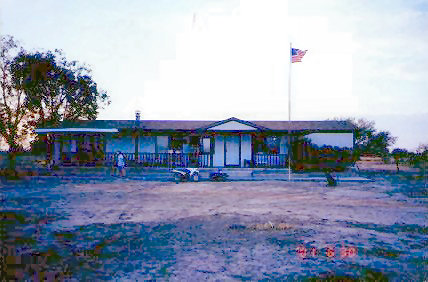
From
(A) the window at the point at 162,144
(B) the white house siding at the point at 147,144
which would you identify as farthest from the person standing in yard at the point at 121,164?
(A) the window at the point at 162,144

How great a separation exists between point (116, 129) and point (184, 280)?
73.8 ft

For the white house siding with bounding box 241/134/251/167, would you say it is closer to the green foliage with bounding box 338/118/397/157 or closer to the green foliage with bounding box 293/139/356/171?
the green foliage with bounding box 293/139/356/171

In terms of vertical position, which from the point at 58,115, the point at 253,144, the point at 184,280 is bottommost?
the point at 184,280

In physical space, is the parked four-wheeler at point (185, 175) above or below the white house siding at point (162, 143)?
below

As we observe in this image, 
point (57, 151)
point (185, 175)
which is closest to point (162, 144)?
point (185, 175)

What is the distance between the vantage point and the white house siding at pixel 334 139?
93.6ft

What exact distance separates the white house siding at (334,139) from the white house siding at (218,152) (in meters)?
7.43

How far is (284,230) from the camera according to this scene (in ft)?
27.6

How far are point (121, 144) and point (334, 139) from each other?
693 inches

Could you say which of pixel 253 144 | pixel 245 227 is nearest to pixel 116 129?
pixel 253 144

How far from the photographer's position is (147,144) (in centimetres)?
2833

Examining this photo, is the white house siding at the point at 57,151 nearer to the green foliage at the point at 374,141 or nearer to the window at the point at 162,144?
the window at the point at 162,144

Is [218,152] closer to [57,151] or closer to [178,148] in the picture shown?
[178,148]

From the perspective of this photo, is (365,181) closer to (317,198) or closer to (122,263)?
(317,198)
